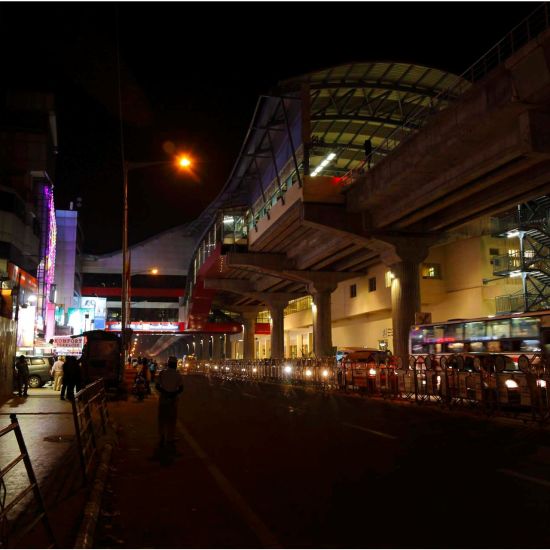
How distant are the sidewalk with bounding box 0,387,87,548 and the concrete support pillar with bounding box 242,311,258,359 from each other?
5243 centimetres

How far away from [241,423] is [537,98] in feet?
42.1

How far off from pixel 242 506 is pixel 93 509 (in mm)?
1717

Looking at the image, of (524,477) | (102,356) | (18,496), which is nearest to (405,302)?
(102,356)

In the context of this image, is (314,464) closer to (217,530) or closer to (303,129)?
(217,530)

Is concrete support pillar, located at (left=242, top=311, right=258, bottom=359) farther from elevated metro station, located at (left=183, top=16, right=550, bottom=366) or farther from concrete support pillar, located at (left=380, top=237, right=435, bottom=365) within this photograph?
concrete support pillar, located at (left=380, top=237, right=435, bottom=365)

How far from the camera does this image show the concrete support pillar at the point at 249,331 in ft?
226

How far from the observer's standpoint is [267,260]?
4534 centimetres

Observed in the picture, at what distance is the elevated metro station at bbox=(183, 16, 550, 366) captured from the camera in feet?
65.8

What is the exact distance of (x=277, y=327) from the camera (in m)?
58.2

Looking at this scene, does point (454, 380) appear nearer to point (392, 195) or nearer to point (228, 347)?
point (392, 195)

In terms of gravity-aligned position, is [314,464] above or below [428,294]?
below

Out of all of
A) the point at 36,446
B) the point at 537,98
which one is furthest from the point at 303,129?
the point at 36,446

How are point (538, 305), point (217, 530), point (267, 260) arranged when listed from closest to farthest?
point (217, 530) < point (538, 305) < point (267, 260)

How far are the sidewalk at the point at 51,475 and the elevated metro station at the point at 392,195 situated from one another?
51.3 ft
